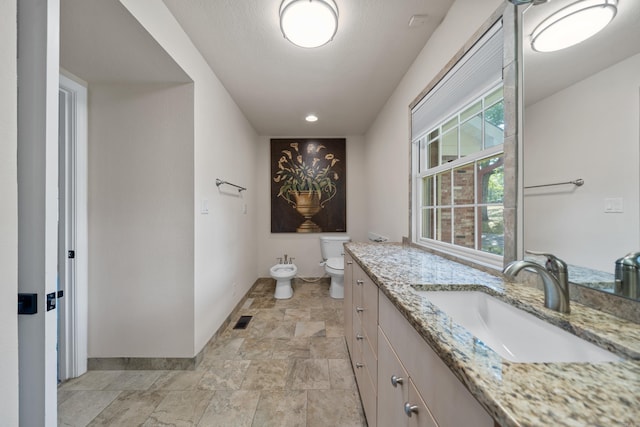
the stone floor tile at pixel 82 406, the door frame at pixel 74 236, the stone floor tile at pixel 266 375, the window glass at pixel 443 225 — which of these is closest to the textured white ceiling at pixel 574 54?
the window glass at pixel 443 225

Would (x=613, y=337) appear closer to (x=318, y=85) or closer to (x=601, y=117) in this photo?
(x=601, y=117)

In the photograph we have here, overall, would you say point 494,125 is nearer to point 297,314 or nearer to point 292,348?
point 292,348

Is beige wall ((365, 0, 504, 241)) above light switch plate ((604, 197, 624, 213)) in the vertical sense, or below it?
above

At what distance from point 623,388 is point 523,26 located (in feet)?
4.02

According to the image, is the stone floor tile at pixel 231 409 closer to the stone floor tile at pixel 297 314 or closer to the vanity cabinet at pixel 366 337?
the vanity cabinet at pixel 366 337

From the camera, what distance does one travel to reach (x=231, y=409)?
4.53 ft

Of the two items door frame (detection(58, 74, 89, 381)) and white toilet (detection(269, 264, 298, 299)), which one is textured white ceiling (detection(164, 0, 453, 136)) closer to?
door frame (detection(58, 74, 89, 381))

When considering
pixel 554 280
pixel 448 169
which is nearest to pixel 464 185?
pixel 448 169

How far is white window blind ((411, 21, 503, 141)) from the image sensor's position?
1.13 meters

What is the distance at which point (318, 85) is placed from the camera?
2.25m

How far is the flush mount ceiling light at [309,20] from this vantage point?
4.27 ft

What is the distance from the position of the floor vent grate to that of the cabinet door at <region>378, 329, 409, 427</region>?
172 cm

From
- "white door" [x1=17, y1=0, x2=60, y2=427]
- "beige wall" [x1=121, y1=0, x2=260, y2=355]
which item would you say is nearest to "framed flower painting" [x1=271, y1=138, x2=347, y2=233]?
"beige wall" [x1=121, y1=0, x2=260, y2=355]

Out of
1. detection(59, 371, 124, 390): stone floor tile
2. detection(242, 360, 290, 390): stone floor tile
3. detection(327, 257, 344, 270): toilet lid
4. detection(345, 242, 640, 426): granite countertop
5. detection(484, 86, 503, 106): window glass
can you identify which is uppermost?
detection(484, 86, 503, 106): window glass
